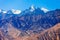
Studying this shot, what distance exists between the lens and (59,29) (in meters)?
170

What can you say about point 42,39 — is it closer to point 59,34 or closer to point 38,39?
point 38,39

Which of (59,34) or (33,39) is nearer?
(59,34)

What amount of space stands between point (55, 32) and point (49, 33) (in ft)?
30.8

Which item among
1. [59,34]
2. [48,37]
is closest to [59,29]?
[59,34]

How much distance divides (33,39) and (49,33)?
14.9m

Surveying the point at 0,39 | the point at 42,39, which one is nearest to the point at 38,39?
the point at 42,39

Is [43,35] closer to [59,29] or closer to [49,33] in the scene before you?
[49,33]

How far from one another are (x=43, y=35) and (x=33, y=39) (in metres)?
9.72

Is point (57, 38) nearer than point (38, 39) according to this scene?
Yes

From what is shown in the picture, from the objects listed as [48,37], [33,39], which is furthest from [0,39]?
[48,37]

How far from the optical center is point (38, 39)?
187 m

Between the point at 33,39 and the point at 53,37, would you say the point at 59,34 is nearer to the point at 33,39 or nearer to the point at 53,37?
the point at 53,37

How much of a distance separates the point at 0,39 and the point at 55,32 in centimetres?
4536

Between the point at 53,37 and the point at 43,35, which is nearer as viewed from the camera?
the point at 53,37
